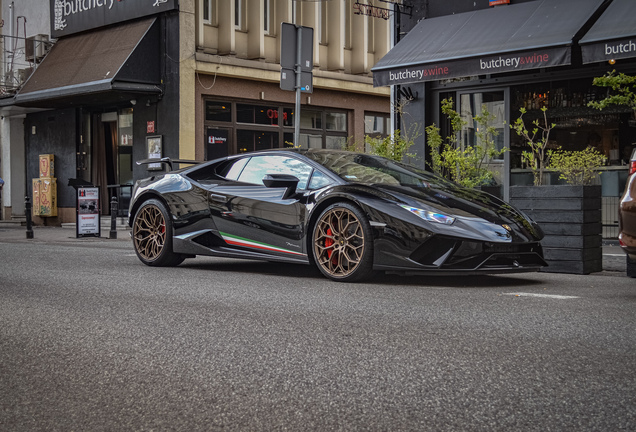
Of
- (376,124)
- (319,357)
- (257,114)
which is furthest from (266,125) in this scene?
(319,357)

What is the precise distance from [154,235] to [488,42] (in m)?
6.76

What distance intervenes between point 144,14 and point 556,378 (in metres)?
18.5

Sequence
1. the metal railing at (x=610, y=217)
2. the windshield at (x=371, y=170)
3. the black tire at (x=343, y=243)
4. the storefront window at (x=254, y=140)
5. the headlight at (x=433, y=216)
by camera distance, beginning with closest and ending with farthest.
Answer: the headlight at (x=433, y=216), the black tire at (x=343, y=243), the windshield at (x=371, y=170), the metal railing at (x=610, y=217), the storefront window at (x=254, y=140)

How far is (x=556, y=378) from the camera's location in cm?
359

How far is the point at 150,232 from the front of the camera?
9.23 metres

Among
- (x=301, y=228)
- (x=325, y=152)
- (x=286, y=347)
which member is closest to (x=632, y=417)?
(x=286, y=347)

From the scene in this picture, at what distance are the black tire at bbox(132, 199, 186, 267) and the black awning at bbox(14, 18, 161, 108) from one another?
10565 mm

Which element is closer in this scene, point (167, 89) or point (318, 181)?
point (318, 181)

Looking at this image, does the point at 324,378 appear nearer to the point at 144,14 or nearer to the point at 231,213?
the point at 231,213

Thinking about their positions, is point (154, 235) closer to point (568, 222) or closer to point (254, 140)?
point (568, 222)

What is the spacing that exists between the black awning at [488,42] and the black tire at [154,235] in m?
6.15

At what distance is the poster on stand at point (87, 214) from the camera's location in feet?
53.5

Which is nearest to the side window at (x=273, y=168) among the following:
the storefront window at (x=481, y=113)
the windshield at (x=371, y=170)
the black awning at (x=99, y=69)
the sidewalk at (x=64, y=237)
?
the windshield at (x=371, y=170)

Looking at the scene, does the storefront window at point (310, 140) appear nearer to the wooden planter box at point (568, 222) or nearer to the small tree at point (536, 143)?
the small tree at point (536, 143)
